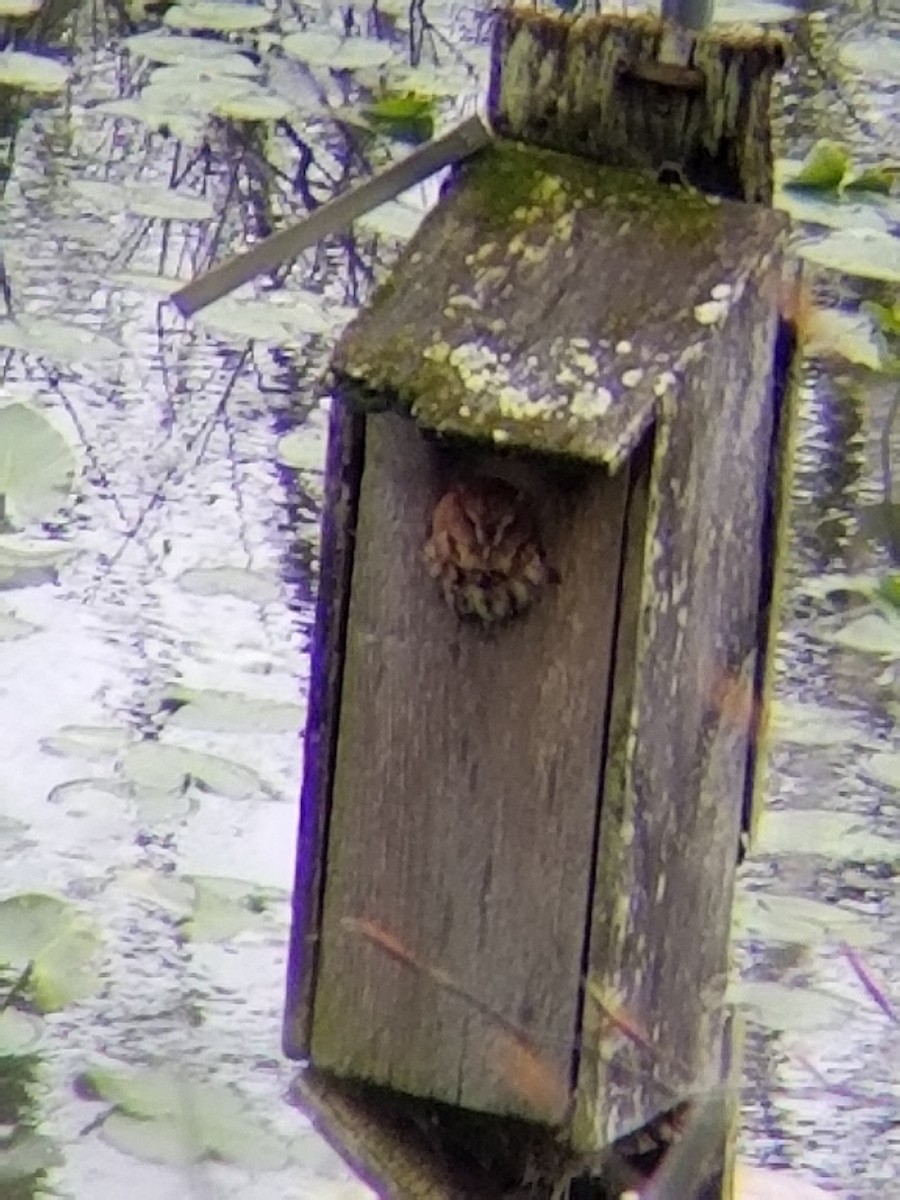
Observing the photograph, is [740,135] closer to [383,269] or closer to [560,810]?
[560,810]

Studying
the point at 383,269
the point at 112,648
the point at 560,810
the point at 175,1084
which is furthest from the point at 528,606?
the point at 175,1084

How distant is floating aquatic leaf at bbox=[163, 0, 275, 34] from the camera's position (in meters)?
1.20

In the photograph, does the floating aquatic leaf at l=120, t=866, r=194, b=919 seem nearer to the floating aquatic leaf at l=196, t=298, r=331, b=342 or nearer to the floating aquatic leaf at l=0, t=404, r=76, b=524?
the floating aquatic leaf at l=0, t=404, r=76, b=524

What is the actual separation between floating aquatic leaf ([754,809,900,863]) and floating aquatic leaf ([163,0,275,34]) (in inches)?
26.8

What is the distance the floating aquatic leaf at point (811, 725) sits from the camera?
127cm

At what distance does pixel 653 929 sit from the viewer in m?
0.77

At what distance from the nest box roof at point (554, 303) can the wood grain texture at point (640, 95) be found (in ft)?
0.04

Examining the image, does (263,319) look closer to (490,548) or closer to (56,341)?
(56,341)

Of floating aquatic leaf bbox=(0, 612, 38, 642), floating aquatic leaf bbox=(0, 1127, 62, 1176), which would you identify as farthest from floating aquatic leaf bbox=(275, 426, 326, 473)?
floating aquatic leaf bbox=(0, 1127, 62, 1176)

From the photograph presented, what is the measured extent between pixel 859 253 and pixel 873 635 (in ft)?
0.89

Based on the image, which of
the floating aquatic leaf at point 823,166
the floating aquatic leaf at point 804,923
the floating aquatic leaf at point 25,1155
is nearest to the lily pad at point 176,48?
the floating aquatic leaf at point 823,166

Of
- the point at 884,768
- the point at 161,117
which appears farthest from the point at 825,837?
the point at 161,117

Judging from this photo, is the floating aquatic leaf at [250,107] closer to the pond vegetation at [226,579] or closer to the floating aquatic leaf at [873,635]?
the pond vegetation at [226,579]

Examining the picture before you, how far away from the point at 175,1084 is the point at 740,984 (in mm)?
465
